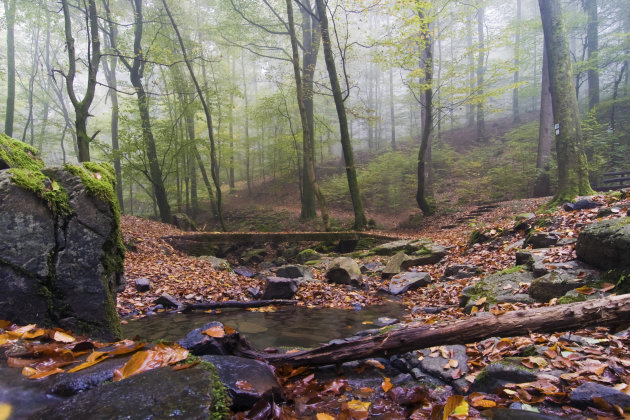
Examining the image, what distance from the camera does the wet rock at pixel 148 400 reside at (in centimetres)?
135

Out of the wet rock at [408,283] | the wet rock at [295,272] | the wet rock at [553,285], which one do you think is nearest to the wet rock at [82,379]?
the wet rock at [553,285]

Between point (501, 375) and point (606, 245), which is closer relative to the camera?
point (501, 375)

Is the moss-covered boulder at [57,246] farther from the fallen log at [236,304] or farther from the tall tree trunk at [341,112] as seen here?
the tall tree trunk at [341,112]

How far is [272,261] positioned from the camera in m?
11.0

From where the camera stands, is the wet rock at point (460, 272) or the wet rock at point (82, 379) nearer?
the wet rock at point (82, 379)

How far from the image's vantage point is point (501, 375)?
230cm

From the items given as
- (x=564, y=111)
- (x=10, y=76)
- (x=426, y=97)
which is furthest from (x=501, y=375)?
(x=10, y=76)

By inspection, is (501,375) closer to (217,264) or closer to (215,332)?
(215,332)

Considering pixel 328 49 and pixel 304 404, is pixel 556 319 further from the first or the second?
pixel 328 49

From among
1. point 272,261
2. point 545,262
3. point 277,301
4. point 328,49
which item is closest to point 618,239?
point 545,262

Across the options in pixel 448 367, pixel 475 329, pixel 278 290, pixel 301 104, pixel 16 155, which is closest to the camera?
pixel 475 329

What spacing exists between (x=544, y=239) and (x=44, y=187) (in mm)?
6999

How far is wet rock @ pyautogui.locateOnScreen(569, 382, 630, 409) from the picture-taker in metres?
1.77

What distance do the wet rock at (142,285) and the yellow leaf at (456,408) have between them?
5.80 meters
